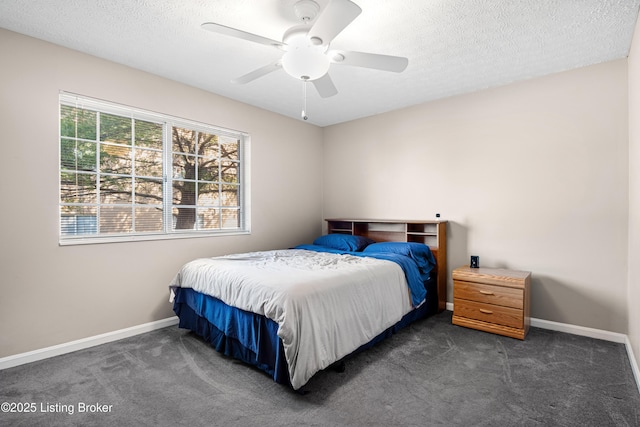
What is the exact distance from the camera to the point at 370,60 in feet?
7.12

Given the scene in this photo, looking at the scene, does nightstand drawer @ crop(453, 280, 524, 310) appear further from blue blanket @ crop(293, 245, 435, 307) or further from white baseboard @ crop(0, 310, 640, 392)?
white baseboard @ crop(0, 310, 640, 392)

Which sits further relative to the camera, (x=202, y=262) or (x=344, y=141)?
(x=344, y=141)

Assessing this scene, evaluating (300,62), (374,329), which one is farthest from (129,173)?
(374,329)

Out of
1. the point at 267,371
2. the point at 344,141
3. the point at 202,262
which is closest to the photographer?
the point at 267,371

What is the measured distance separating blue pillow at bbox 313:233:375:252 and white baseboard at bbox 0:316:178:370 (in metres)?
1.98

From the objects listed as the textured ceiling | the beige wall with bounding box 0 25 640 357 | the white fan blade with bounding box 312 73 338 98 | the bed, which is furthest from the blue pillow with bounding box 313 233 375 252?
the white fan blade with bounding box 312 73 338 98

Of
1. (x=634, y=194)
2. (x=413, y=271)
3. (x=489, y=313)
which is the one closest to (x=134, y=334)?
(x=413, y=271)

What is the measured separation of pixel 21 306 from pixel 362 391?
2.67 metres

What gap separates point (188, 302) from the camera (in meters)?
2.99

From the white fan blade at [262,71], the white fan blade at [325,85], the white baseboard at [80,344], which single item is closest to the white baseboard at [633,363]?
the white fan blade at [325,85]

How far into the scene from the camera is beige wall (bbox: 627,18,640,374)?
7.33 feet

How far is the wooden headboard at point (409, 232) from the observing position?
3695 millimetres

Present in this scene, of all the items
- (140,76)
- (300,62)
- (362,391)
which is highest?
(140,76)

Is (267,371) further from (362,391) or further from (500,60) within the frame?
(500,60)
